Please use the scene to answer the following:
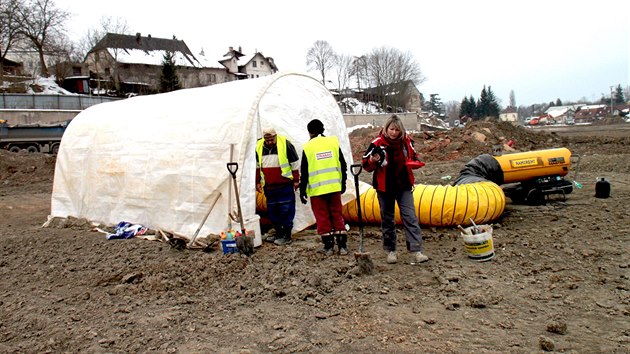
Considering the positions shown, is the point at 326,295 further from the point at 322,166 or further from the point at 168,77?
the point at 168,77

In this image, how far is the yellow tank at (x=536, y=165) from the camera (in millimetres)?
8109

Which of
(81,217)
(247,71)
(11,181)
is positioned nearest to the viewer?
(81,217)

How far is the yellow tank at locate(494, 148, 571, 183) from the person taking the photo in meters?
8.11

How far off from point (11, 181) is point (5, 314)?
1608 centimetres

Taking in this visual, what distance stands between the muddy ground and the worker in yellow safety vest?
0.32m

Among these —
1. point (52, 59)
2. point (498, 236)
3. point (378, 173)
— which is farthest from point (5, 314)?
point (52, 59)

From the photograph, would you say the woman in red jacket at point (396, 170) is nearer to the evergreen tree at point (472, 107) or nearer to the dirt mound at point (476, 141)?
the dirt mound at point (476, 141)

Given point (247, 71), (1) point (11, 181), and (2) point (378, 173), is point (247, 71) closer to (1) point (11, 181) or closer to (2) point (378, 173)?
(1) point (11, 181)

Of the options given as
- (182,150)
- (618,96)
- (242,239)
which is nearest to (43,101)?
(182,150)

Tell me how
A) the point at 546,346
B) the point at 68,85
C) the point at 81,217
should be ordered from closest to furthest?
1. the point at 546,346
2. the point at 81,217
3. the point at 68,85

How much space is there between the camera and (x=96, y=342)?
373 cm

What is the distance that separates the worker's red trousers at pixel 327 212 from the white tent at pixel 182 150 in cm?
100

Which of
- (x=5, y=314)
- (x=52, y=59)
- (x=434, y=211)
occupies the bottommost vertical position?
(x=5, y=314)

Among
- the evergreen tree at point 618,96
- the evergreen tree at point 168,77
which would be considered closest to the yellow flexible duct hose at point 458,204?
the evergreen tree at point 168,77
